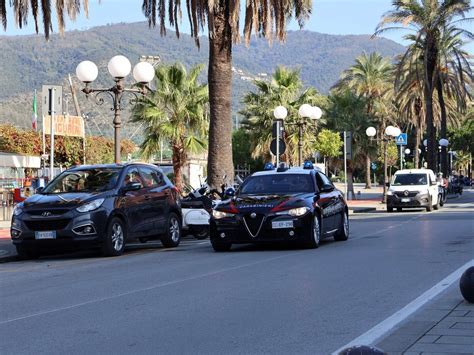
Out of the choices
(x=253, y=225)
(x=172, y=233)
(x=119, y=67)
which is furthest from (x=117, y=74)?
(x=253, y=225)

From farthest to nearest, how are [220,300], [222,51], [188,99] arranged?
[188,99] → [222,51] → [220,300]

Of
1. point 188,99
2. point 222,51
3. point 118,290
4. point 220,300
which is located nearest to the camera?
point 220,300

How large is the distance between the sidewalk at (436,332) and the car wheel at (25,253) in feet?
30.2

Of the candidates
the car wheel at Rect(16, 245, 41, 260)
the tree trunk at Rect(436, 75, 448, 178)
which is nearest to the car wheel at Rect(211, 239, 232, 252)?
the car wheel at Rect(16, 245, 41, 260)

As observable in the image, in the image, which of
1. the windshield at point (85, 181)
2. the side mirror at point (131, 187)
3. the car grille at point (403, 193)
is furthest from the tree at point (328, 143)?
the side mirror at point (131, 187)

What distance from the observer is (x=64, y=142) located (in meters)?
73.1

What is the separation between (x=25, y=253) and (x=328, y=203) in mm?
6094

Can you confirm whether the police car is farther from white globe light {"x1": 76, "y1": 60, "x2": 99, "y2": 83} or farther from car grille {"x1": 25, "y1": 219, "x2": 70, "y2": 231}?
white globe light {"x1": 76, "y1": 60, "x2": 99, "y2": 83}

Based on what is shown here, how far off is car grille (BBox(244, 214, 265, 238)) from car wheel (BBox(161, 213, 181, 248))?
249 cm

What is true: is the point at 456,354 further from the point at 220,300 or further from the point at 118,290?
the point at 118,290

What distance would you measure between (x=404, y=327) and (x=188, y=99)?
30.1 metres

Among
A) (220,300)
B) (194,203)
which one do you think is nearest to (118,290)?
(220,300)

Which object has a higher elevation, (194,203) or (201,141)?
(201,141)

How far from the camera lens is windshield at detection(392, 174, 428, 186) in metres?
37.6
